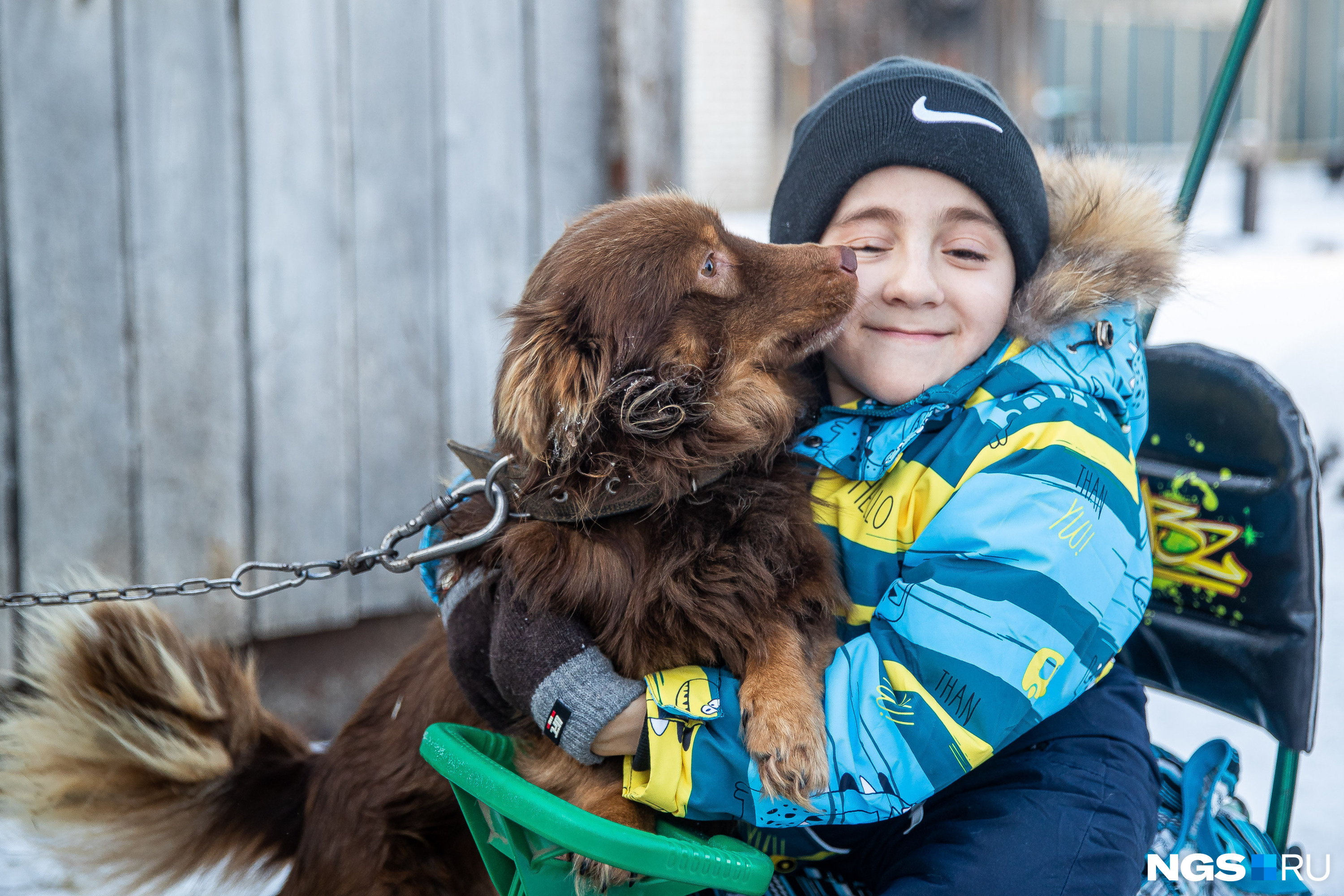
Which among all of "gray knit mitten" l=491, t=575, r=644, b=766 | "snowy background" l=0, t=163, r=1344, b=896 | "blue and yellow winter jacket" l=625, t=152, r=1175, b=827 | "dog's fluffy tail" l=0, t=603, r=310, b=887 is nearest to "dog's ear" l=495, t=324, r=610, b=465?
"gray knit mitten" l=491, t=575, r=644, b=766

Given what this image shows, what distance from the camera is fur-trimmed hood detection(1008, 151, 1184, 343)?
5.40 feet

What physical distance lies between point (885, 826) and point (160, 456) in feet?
6.98

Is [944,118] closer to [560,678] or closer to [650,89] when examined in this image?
[560,678]

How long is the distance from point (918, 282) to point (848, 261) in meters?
0.13

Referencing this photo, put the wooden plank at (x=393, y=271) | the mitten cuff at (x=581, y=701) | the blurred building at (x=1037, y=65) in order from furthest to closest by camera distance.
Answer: the blurred building at (x=1037, y=65) → the wooden plank at (x=393, y=271) → the mitten cuff at (x=581, y=701)

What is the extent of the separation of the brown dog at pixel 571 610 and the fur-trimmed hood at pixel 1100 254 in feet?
1.07

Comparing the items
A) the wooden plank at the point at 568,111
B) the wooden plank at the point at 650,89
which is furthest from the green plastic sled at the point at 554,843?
the wooden plank at the point at 650,89

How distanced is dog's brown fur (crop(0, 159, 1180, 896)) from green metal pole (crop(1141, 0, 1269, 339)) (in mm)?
300

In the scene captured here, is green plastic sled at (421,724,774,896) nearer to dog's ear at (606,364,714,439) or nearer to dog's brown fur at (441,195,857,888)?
dog's brown fur at (441,195,857,888)

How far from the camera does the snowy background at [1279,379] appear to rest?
7.04ft

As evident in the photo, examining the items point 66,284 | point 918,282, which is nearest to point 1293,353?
point 918,282

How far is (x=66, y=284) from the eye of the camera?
99.3 inches

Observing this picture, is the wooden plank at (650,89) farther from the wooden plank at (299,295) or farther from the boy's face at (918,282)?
the boy's face at (918,282)

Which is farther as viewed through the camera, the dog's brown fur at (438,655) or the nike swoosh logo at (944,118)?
the nike swoosh logo at (944,118)
